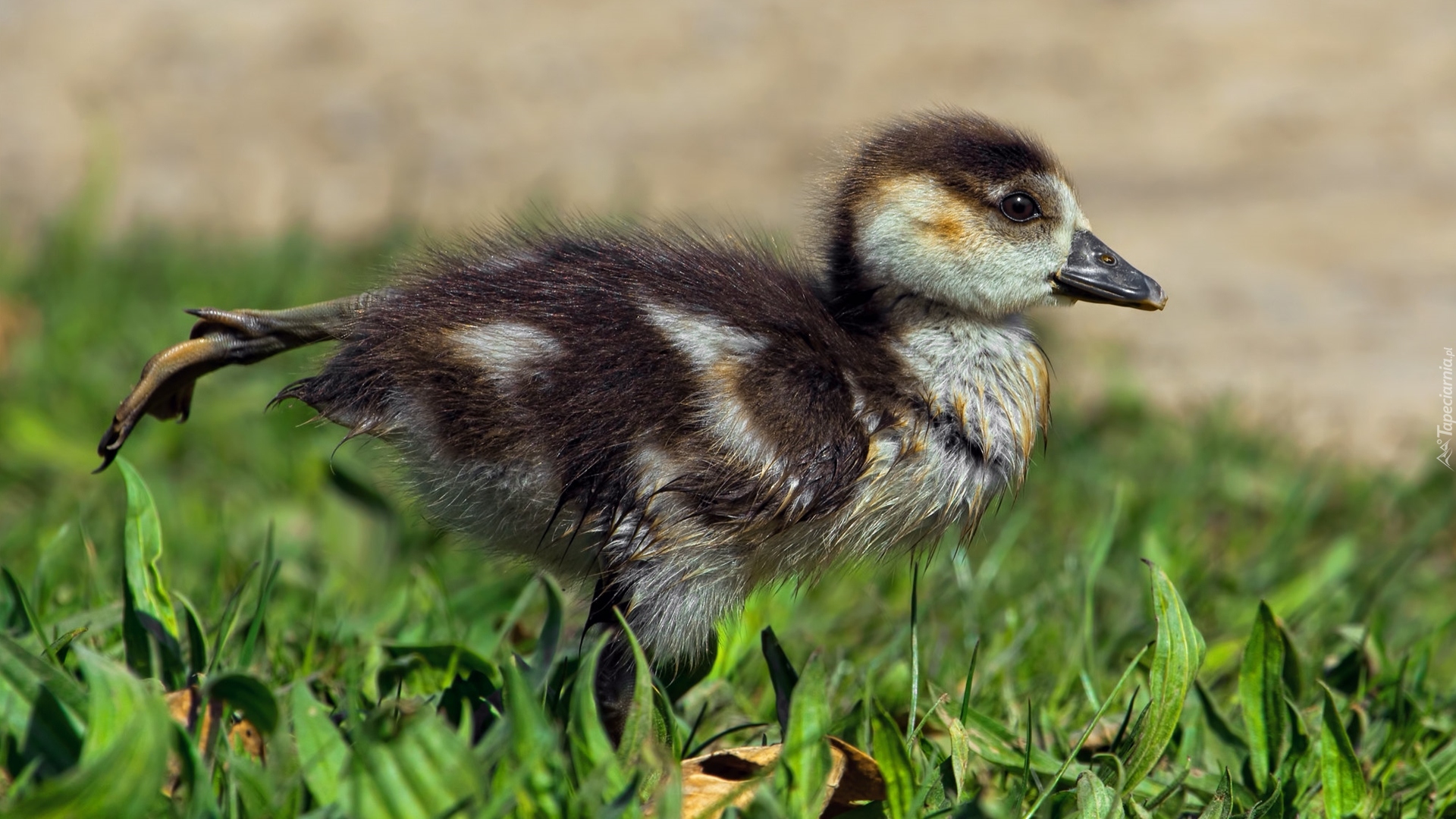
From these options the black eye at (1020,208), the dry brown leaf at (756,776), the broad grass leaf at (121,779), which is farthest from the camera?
the black eye at (1020,208)

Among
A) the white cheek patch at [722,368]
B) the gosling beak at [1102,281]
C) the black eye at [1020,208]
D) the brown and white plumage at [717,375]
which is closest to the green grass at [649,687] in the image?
the brown and white plumage at [717,375]

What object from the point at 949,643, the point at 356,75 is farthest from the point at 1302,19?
the point at 949,643

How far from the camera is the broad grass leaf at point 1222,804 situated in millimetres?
2172

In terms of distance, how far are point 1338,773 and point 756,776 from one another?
0.94 m

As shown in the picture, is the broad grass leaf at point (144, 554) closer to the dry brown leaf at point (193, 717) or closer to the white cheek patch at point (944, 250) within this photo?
the dry brown leaf at point (193, 717)

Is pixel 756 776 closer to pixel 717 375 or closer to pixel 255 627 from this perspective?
pixel 717 375

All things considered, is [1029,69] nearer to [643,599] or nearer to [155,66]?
[155,66]

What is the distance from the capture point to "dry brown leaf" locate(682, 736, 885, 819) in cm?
219

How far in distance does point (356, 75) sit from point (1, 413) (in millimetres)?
3262

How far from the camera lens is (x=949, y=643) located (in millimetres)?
3277

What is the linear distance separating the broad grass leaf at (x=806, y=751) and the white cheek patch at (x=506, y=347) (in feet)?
2.09

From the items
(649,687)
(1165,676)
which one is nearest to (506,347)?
(649,687)

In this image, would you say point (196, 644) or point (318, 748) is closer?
point (318, 748)

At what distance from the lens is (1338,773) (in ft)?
7.84
